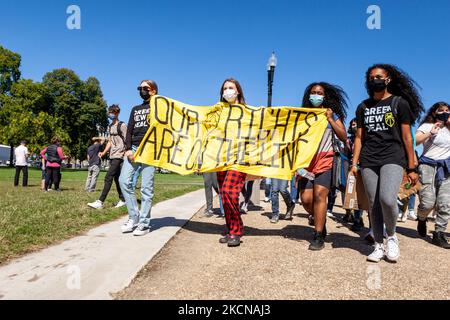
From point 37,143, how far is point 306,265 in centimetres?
4525

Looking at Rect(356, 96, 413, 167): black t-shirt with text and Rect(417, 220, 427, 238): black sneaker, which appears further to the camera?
Rect(417, 220, 427, 238): black sneaker

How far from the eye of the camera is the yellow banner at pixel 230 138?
4.82 m

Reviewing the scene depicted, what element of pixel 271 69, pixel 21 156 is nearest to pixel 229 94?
pixel 271 69

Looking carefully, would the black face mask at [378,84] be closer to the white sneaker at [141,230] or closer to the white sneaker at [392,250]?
the white sneaker at [392,250]

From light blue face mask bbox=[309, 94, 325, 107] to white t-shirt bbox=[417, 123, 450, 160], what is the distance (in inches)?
73.0

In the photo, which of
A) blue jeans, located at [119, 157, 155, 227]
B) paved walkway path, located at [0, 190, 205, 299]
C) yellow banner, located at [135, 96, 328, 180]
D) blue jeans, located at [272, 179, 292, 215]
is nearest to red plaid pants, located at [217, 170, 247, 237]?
yellow banner, located at [135, 96, 328, 180]

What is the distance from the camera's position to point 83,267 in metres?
3.23

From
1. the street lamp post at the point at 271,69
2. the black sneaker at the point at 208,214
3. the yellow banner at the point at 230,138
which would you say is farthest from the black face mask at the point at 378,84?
the street lamp post at the point at 271,69

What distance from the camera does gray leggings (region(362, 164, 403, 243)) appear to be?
383cm

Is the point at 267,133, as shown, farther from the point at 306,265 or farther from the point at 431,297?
the point at 431,297

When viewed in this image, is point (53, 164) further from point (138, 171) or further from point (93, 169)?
point (138, 171)

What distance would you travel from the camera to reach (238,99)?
5023 mm

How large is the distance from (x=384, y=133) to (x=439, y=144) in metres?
2.08

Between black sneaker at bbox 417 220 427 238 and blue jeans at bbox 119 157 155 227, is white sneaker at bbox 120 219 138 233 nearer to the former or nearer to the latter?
blue jeans at bbox 119 157 155 227
